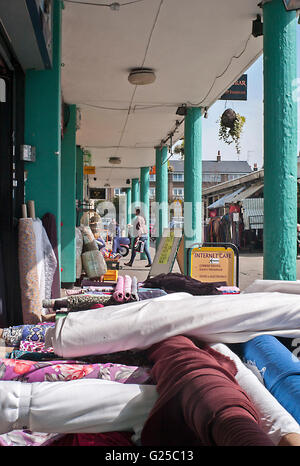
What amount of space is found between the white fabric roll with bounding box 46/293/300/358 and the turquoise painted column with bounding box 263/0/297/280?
2.98 m

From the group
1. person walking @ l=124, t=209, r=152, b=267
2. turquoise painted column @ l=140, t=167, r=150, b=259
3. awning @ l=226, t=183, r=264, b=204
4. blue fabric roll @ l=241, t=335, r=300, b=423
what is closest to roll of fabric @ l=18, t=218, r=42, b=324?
blue fabric roll @ l=241, t=335, r=300, b=423

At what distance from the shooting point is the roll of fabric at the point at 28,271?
346 cm

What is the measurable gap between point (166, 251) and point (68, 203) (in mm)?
2047

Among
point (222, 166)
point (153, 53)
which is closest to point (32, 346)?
point (153, 53)

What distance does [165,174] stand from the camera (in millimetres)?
13484

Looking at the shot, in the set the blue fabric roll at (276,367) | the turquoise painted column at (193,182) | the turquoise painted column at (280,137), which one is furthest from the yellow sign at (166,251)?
the blue fabric roll at (276,367)

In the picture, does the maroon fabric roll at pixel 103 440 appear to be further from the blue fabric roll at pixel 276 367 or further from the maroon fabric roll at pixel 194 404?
the blue fabric roll at pixel 276 367

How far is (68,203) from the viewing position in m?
8.58

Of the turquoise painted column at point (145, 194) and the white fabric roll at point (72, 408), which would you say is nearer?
the white fabric roll at point (72, 408)

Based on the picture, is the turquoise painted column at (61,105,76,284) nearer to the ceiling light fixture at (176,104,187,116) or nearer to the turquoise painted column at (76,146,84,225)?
the ceiling light fixture at (176,104,187,116)

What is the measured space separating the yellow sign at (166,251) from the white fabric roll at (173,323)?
268 inches

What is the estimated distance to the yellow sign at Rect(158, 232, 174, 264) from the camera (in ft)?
27.8

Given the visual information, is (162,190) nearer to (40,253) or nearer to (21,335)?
(40,253)

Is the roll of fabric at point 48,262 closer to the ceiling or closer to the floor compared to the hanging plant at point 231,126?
closer to the floor
